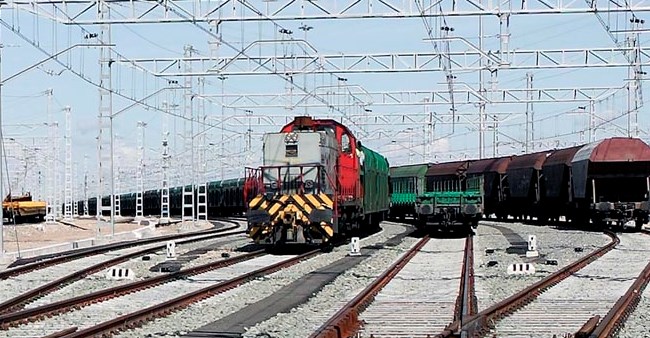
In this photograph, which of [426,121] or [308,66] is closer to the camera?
[308,66]

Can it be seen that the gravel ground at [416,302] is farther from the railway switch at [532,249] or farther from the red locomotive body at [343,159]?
the red locomotive body at [343,159]

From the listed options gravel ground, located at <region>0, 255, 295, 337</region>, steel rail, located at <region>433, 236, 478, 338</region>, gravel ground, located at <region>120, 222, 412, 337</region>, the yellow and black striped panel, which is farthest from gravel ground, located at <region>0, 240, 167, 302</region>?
steel rail, located at <region>433, 236, 478, 338</region>

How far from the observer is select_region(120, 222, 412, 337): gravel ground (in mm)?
12594

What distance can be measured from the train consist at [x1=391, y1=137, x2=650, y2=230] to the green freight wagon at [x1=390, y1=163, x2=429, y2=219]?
6 cm

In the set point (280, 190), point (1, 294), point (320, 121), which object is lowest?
point (1, 294)

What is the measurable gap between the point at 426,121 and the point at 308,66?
76.4 feet

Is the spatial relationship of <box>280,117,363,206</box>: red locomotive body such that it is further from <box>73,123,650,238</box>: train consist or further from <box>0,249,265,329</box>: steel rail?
<box>0,249,265,329</box>: steel rail

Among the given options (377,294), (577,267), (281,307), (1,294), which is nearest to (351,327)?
(281,307)

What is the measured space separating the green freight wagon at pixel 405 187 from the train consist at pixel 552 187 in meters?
0.06

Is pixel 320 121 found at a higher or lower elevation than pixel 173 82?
lower

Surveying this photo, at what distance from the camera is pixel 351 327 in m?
12.2

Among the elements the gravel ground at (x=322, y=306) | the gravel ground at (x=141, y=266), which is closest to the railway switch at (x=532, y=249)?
the gravel ground at (x=322, y=306)

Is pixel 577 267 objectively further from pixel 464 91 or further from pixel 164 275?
pixel 464 91

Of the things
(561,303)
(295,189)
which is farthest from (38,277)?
(561,303)
